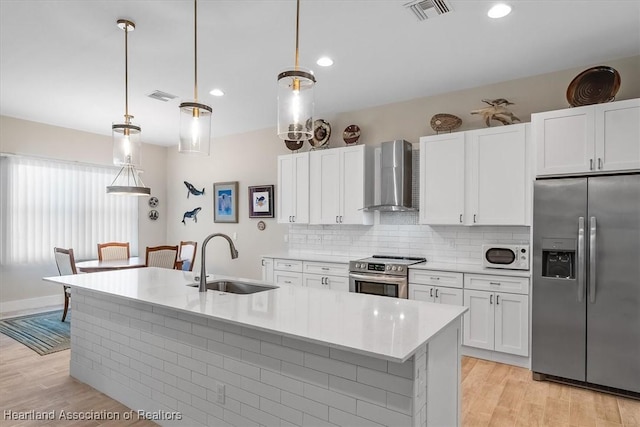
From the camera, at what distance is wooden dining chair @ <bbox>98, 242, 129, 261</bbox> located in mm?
5633

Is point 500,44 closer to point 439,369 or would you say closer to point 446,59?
point 446,59

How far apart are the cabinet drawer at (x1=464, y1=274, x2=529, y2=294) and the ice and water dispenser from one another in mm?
261

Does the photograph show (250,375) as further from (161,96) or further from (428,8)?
(161,96)

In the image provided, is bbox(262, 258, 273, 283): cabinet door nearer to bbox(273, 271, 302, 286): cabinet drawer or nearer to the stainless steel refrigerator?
bbox(273, 271, 302, 286): cabinet drawer

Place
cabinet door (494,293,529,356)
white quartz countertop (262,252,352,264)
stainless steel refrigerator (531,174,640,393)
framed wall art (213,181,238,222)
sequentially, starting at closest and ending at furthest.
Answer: stainless steel refrigerator (531,174,640,393) < cabinet door (494,293,529,356) < white quartz countertop (262,252,352,264) < framed wall art (213,181,238,222)

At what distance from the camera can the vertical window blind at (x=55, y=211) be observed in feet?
18.3

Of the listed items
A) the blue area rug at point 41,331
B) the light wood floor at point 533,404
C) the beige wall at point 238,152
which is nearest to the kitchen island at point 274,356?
the light wood floor at point 533,404

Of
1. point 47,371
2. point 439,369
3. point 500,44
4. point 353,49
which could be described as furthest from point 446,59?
point 47,371

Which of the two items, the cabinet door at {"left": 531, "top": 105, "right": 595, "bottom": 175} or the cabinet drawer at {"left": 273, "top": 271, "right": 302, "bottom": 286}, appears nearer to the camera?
the cabinet door at {"left": 531, "top": 105, "right": 595, "bottom": 175}

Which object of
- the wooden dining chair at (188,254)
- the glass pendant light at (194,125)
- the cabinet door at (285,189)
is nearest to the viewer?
the glass pendant light at (194,125)

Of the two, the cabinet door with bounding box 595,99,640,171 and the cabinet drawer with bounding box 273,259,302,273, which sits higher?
the cabinet door with bounding box 595,99,640,171

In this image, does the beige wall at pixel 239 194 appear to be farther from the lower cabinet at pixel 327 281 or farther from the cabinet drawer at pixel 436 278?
the cabinet drawer at pixel 436 278

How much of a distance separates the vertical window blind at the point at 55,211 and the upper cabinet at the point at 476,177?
5288mm

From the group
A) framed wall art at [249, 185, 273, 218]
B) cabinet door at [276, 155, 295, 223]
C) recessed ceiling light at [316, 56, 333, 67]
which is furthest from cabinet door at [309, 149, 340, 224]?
recessed ceiling light at [316, 56, 333, 67]
